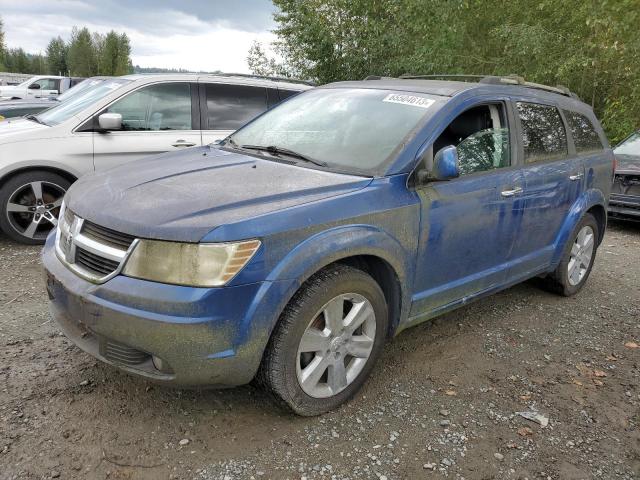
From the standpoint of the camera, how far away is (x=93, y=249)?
2.55 metres

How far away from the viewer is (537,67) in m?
11.2

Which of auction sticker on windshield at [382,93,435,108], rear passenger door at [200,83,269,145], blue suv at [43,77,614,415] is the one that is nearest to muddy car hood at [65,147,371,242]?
blue suv at [43,77,614,415]

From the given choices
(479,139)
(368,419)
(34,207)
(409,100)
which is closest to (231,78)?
(34,207)

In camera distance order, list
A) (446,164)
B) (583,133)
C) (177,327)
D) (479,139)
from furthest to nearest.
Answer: (583,133) < (479,139) < (446,164) < (177,327)

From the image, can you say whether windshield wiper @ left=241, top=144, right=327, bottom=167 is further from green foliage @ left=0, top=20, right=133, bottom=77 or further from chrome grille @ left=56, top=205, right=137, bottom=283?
green foliage @ left=0, top=20, right=133, bottom=77

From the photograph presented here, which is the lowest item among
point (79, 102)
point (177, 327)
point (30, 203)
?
point (30, 203)

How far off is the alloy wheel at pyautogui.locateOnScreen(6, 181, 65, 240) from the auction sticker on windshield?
11.7 feet

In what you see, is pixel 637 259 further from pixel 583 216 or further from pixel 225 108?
pixel 225 108

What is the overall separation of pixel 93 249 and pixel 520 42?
1016 centimetres

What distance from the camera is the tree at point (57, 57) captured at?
96.5 m

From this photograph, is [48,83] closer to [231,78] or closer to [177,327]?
[231,78]

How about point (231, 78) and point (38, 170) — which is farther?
point (231, 78)

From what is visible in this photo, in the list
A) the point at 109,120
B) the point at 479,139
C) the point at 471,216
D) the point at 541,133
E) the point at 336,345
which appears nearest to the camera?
the point at 336,345

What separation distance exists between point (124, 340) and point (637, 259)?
6.18 metres
